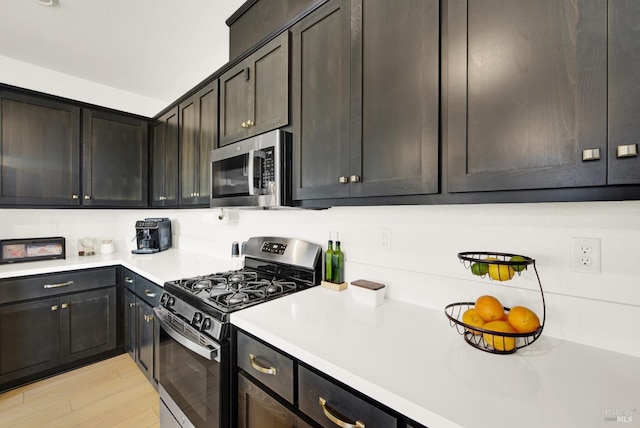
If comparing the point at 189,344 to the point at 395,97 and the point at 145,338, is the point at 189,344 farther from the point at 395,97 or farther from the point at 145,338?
the point at 395,97

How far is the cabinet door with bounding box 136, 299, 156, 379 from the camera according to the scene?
2.01 metres

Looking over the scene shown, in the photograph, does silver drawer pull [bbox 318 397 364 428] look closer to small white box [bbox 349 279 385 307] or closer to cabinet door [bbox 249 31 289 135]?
small white box [bbox 349 279 385 307]

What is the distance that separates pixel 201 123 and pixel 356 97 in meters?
1.48

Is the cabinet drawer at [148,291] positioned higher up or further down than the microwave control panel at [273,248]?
further down

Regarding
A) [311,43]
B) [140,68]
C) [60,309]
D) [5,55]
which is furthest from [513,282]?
[5,55]

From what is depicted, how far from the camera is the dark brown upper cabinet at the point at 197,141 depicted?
6.53ft

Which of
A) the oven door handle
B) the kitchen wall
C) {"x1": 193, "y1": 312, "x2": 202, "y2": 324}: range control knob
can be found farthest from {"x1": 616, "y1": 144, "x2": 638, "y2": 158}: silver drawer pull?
{"x1": 193, "y1": 312, "x2": 202, "y2": 324}: range control knob

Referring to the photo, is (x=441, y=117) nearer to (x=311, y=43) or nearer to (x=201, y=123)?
(x=311, y=43)

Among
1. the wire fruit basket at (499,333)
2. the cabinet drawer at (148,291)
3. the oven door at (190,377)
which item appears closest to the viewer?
the wire fruit basket at (499,333)

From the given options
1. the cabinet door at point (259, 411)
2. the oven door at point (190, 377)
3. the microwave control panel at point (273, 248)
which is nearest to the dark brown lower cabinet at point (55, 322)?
the oven door at point (190, 377)

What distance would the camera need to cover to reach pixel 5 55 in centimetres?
241

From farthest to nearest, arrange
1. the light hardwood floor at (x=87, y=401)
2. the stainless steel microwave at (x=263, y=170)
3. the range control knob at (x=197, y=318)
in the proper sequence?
the light hardwood floor at (x=87, y=401), the stainless steel microwave at (x=263, y=170), the range control knob at (x=197, y=318)

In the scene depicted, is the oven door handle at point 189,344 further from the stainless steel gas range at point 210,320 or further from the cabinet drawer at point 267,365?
the cabinet drawer at point 267,365

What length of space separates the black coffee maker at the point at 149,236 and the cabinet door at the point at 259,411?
226 centimetres
